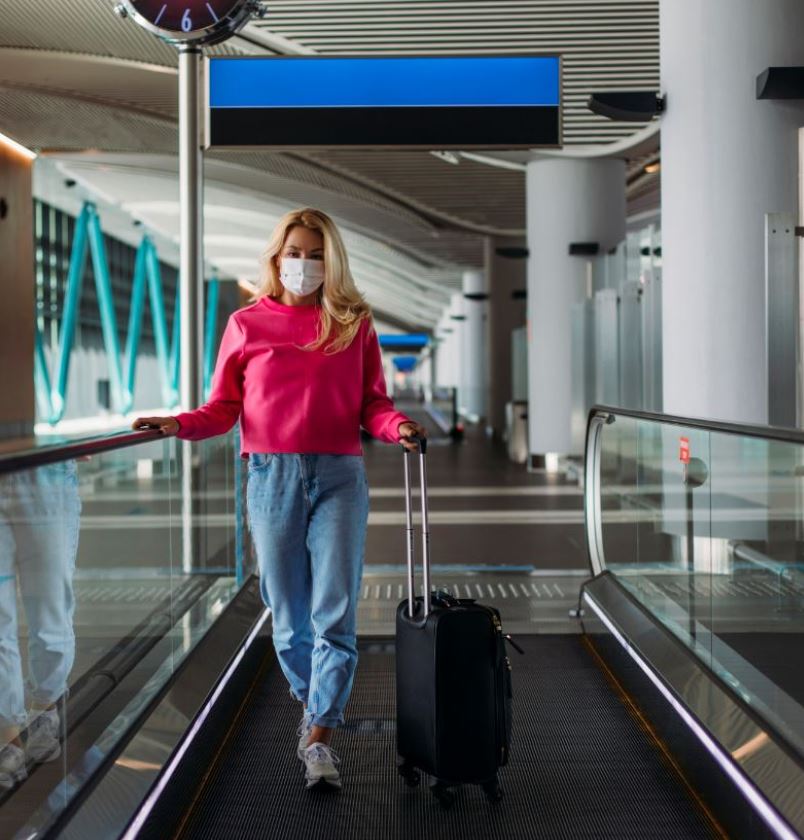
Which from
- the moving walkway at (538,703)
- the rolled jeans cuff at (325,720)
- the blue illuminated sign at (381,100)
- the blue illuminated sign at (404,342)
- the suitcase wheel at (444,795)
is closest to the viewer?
the moving walkway at (538,703)

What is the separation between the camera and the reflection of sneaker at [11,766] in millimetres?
2463

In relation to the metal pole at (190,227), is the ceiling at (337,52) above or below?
above

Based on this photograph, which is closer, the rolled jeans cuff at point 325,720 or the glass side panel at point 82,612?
the glass side panel at point 82,612

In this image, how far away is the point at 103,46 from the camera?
41.5 ft

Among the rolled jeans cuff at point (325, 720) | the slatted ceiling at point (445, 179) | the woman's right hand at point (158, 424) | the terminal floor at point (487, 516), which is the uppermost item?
the slatted ceiling at point (445, 179)

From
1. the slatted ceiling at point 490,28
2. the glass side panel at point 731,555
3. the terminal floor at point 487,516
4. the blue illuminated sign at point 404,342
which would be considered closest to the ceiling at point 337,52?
the slatted ceiling at point 490,28

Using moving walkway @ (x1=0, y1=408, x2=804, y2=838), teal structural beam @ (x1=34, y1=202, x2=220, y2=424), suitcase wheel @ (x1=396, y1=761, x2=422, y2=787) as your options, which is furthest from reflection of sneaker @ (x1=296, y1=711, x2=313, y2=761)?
teal structural beam @ (x1=34, y1=202, x2=220, y2=424)

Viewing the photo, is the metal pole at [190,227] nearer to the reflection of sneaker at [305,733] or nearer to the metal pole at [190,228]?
the metal pole at [190,228]

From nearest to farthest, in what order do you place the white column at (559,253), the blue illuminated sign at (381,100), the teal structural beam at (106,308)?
the blue illuminated sign at (381,100), the white column at (559,253), the teal structural beam at (106,308)

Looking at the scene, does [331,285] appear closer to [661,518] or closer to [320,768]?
[320,768]

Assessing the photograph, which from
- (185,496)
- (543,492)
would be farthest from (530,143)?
(543,492)

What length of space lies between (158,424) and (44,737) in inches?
47.0

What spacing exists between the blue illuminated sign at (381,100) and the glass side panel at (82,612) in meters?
3.10

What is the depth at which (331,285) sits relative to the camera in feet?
12.0
